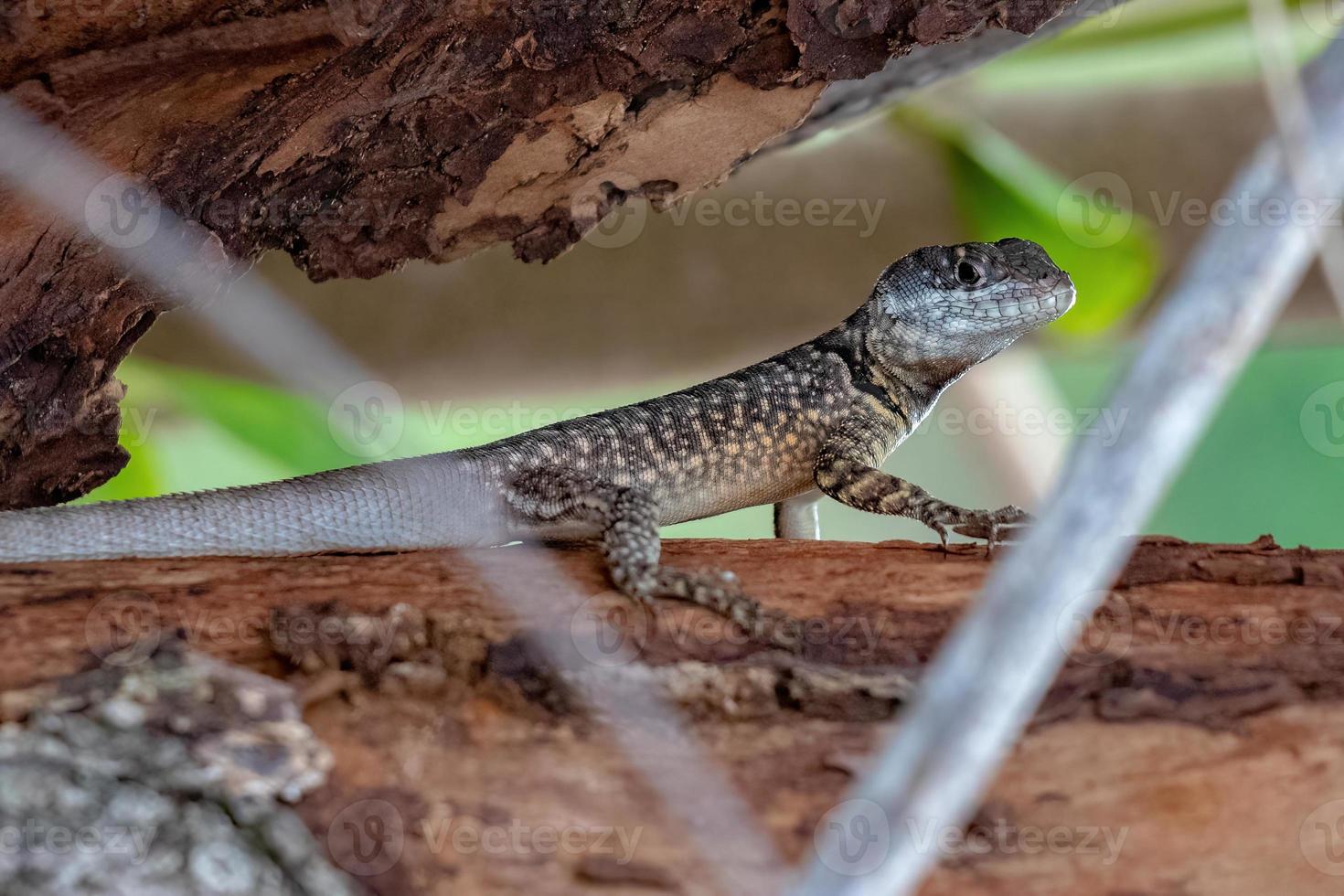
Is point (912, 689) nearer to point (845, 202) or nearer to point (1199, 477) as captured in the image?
point (845, 202)

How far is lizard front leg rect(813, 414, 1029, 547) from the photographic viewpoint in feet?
10.2

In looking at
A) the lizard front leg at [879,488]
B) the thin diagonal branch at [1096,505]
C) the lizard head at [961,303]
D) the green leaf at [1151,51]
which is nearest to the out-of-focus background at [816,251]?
the green leaf at [1151,51]

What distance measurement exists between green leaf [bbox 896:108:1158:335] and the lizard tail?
9.79ft

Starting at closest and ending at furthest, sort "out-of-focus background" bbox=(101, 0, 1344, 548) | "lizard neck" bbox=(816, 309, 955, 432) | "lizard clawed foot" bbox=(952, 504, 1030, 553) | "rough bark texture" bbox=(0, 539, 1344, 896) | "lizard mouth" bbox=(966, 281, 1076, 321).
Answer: "rough bark texture" bbox=(0, 539, 1344, 896)
"lizard clawed foot" bbox=(952, 504, 1030, 553)
"lizard mouth" bbox=(966, 281, 1076, 321)
"lizard neck" bbox=(816, 309, 955, 432)
"out-of-focus background" bbox=(101, 0, 1344, 548)

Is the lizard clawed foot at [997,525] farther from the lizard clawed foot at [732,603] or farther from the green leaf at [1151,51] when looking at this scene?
the green leaf at [1151,51]

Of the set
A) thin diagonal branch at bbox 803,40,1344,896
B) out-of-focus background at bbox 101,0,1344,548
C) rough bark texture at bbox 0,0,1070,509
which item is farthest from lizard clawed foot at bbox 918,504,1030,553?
out-of-focus background at bbox 101,0,1344,548

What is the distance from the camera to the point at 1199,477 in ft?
32.9

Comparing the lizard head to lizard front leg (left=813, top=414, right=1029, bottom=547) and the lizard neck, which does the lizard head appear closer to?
the lizard neck

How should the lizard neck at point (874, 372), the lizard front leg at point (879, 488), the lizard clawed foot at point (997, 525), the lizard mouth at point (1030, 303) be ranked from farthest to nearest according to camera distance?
the lizard neck at point (874, 372), the lizard mouth at point (1030, 303), the lizard front leg at point (879, 488), the lizard clawed foot at point (997, 525)

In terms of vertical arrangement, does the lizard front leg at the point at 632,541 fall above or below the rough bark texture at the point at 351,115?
below

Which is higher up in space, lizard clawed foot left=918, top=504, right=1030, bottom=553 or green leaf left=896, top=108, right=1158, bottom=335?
green leaf left=896, top=108, right=1158, bottom=335

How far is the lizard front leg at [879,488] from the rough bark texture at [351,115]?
1.02 m

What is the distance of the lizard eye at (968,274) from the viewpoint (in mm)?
3691

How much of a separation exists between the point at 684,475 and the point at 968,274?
1148 mm
